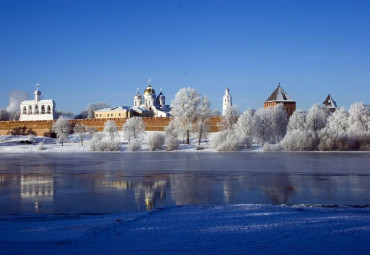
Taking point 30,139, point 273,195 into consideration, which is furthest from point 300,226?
point 30,139

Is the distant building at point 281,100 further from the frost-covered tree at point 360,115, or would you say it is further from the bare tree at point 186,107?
the bare tree at point 186,107

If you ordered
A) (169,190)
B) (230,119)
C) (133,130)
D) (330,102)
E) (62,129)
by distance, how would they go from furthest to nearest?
(330,102), (62,129), (230,119), (133,130), (169,190)

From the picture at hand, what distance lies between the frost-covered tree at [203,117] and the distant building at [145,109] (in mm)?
Result: 27909

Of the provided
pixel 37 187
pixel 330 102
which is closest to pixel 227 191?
pixel 37 187

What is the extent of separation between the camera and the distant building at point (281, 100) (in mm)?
45781

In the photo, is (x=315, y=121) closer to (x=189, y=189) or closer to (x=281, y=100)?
(x=281, y=100)

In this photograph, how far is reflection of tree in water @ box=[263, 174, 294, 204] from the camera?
26.9 feet

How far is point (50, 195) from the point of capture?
8906 millimetres

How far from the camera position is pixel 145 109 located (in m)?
65.2

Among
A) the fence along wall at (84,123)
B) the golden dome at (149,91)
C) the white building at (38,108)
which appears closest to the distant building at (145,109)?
the golden dome at (149,91)

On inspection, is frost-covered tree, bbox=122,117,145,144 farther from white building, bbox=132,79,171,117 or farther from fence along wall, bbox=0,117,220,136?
white building, bbox=132,79,171,117

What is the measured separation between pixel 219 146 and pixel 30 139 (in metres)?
18.9

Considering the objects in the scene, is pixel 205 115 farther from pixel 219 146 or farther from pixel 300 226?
pixel 300 226

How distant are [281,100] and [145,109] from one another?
2461cm
